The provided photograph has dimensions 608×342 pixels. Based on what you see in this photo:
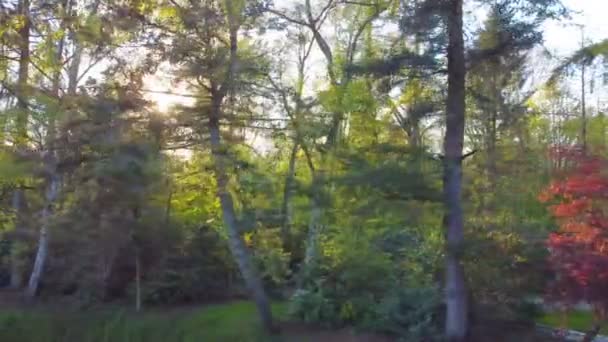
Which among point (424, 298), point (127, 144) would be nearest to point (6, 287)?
point (127, 144)

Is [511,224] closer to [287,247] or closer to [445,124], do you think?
[445,124]

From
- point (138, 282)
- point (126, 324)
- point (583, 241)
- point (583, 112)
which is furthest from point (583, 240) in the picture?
point (583, 112)

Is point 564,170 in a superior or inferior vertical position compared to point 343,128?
inferior

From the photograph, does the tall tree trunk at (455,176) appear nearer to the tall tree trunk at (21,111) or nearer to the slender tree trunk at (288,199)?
the slender tree trunk at (288,199)

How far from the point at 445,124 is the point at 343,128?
4.46 meters

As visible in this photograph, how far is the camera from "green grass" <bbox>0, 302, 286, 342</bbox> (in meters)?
12.2

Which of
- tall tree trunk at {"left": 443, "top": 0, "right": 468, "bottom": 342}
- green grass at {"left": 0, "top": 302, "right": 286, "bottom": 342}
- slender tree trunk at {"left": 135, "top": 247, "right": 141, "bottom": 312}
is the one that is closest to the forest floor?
green grass at {"left": 0, "top": 302, "right": 286, "bottom": 342}

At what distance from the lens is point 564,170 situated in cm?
922

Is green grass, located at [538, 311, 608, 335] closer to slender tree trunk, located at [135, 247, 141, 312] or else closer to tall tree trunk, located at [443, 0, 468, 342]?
tall tree trunk, located at [443, 0, 468, 342]

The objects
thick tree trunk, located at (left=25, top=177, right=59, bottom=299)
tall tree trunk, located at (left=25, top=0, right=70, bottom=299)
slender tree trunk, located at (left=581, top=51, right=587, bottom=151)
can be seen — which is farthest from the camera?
thick tree trunk, located at (left=25, top=177, right=59, bottom=299)

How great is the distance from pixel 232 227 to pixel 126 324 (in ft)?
10.1

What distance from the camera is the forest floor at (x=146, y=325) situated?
37.4ft

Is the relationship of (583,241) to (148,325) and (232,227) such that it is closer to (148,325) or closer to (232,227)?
(232,227)

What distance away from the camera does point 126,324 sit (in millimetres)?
12867
